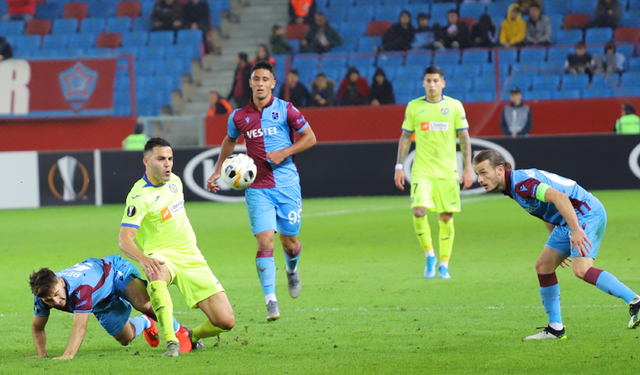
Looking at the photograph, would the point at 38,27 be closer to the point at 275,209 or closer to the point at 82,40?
the point at 82,40

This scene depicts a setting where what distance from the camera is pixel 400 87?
60.4 ft

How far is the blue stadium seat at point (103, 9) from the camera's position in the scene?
73.8 ft

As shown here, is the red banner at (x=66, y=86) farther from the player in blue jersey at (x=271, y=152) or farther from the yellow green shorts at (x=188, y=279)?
the yellow green shorts at (x=188, y=279)

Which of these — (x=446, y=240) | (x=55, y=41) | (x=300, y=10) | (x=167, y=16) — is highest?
(x=300, y=10)

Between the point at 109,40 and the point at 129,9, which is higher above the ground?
the point at 129,9

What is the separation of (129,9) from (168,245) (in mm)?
17906

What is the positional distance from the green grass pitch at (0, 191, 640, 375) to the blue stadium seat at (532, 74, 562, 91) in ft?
18.7

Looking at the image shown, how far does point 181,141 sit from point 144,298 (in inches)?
484

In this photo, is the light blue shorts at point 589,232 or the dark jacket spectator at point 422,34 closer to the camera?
the light blue shorts at point 589,232

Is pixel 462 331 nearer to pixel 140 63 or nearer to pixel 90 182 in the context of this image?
pixel 90 182

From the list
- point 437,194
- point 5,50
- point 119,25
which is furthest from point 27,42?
point 437,194

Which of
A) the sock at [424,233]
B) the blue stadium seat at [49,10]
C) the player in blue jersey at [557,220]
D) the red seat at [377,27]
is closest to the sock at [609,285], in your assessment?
the player in blue jersey at [557,220]

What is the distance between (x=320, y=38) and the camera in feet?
62.4

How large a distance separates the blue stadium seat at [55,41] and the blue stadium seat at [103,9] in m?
→ 1.27
